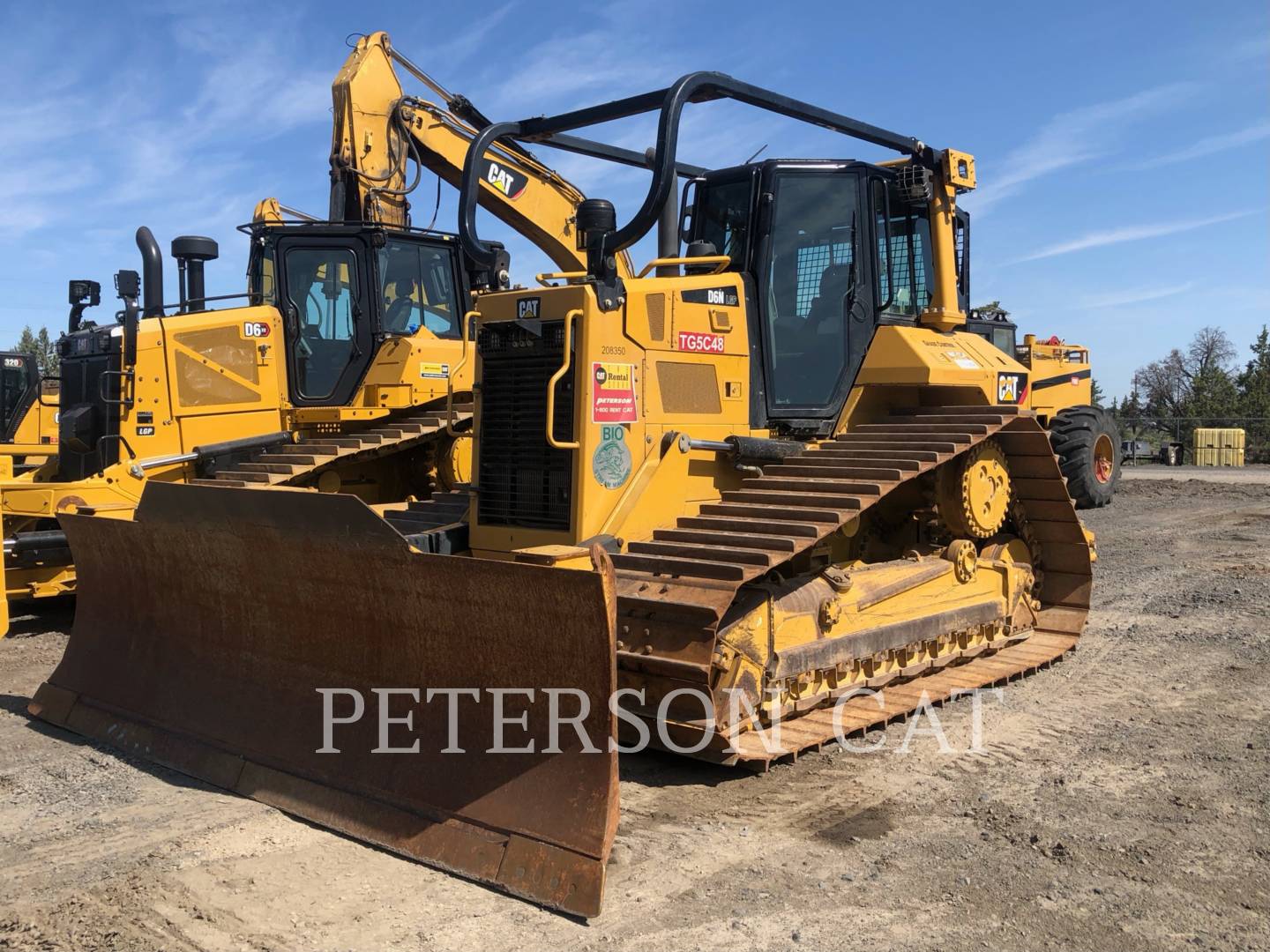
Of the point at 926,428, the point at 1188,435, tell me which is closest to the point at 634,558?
the point at 926,428

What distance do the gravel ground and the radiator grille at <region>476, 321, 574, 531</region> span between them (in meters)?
1.44

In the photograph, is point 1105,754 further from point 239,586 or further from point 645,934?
point 239,586

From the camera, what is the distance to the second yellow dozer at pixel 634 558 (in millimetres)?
4172

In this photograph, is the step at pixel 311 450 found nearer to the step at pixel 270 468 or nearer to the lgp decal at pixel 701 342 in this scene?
the step at pixel 270 468

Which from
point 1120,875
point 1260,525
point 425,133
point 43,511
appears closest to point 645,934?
point 1120,875

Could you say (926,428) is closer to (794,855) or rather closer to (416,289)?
(794,855)

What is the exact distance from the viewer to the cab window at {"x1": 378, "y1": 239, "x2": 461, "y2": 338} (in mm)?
9547

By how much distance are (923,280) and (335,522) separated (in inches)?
166

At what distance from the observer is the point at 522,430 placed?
5801 millimetres

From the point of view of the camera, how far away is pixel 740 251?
636cm

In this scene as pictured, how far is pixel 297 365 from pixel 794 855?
265 inches

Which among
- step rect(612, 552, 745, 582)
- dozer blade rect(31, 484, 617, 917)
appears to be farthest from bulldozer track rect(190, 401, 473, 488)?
step rect(612, 552, 745, 582)

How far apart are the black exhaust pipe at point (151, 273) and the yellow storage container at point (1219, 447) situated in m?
29.8

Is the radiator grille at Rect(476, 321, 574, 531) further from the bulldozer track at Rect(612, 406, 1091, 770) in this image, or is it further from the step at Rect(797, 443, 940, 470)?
the step at Rect(797, 443, 940, 470)
